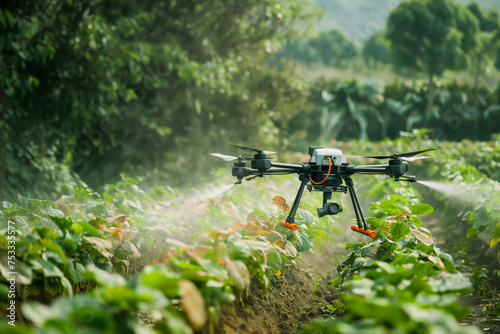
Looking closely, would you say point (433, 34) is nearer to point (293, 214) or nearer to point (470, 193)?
point (470, 193)

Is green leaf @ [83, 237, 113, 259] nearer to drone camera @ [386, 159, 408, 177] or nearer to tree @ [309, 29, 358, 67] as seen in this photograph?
drone camera @ [386, 159, 408, 177]

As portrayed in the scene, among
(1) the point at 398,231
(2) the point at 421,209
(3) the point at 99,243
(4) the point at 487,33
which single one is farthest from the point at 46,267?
(4) the point at 487,33

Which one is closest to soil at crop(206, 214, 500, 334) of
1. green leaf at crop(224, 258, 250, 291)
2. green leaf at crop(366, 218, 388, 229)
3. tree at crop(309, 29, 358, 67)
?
green leaf at crop(224, 258, 250, 291)

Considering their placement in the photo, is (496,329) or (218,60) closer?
(496,329)

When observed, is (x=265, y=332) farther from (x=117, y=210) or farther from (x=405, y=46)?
(x=405, y=46)

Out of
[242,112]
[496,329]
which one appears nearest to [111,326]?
[496,329]

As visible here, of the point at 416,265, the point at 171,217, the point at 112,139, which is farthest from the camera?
the point at 112,139

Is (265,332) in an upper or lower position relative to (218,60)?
lower
